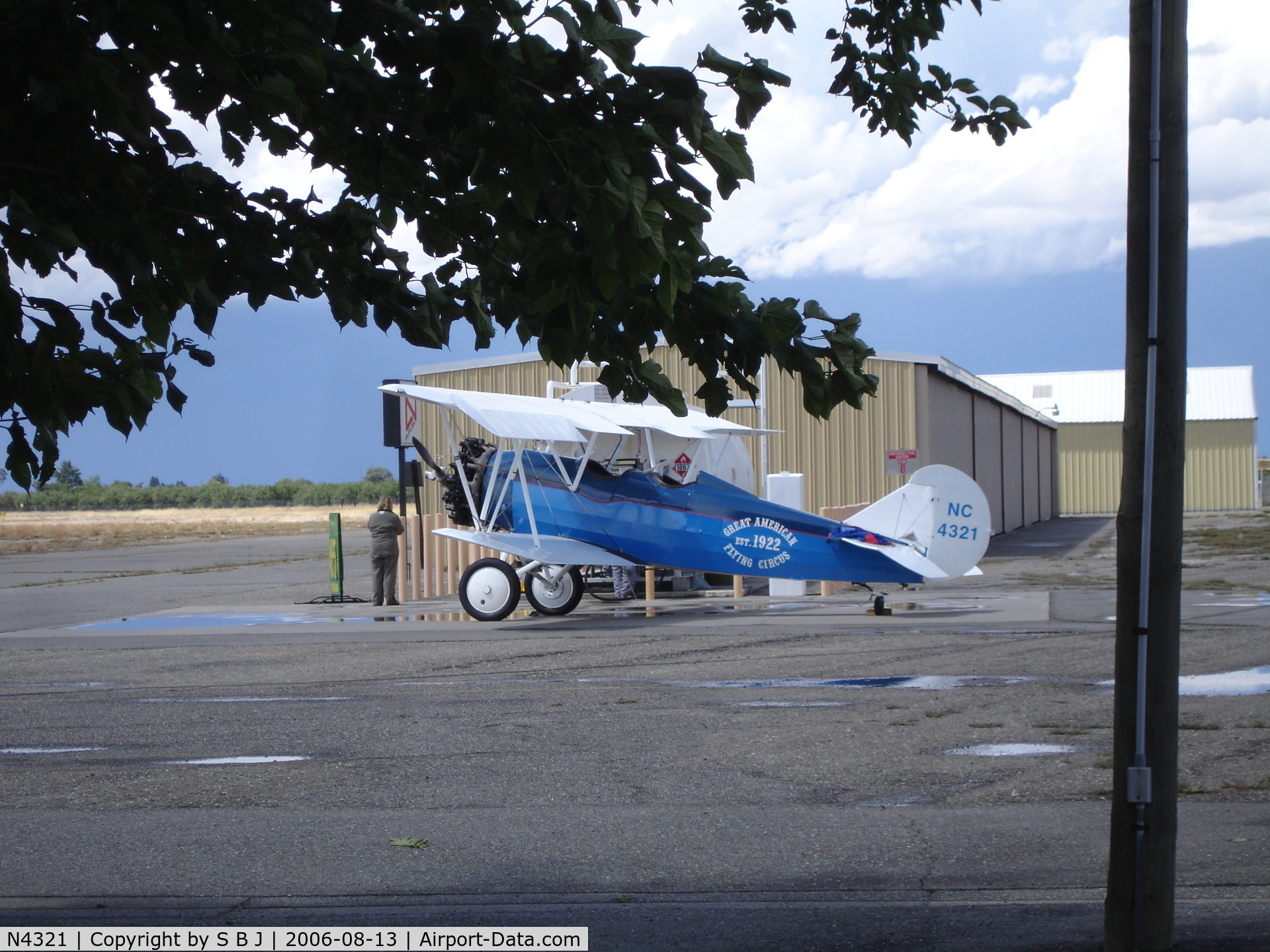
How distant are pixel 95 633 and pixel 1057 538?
26547mm

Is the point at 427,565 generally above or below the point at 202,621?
above

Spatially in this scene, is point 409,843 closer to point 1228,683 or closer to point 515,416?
point 1228,683

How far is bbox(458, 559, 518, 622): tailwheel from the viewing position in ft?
50.2

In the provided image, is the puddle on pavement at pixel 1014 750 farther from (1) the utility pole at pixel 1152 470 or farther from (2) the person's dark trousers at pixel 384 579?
(2) the person's dark trousers at pixel 384 579

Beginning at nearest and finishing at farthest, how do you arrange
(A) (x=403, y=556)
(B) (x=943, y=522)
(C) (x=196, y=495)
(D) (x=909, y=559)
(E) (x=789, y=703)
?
(E) (x=789, y=703), (D) (x=909, y=559), (B) (x=943, y=522), (A) (x=403, y=556), (C) (x=196, y=495)

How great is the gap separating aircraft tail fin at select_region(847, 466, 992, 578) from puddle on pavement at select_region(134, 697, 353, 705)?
7.83 metres

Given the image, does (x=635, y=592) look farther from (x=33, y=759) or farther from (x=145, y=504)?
(x=145, y=504)

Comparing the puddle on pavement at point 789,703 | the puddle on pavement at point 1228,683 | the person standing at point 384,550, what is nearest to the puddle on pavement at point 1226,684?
the puddle on pavement at point 1228,683

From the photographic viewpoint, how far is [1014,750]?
22.7ft

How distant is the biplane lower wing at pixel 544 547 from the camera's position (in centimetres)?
1551

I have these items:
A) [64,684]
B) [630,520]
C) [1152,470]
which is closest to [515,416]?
[630,520]

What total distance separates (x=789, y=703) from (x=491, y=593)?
7289 millimetres

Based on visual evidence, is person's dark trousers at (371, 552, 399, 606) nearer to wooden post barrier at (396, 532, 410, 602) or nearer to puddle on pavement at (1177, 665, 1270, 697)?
wooden post barrier at (396, 532, 410, 602)

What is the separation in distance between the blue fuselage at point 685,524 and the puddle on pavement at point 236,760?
850 centimetres
